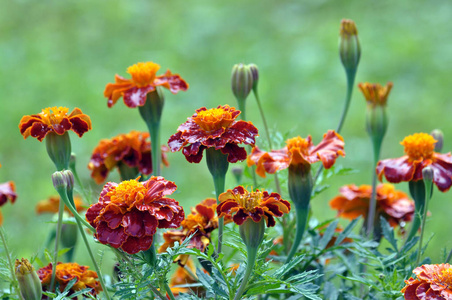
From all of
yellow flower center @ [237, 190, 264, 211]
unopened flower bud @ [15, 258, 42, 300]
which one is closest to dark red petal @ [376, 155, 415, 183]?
yellow flower center @ [237, 190, 264, 211]

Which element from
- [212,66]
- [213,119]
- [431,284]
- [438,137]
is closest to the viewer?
[431,284]

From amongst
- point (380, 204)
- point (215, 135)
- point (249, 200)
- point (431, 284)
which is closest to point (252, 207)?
point (249, 200)

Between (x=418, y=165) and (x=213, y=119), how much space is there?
1.28ft

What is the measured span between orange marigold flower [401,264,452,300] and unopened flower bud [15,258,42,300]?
0.48 metres

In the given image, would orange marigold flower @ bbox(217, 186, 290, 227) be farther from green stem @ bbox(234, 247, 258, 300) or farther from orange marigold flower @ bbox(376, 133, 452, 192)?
orange marigold flower @ bbox(376, 133, 452, 192)

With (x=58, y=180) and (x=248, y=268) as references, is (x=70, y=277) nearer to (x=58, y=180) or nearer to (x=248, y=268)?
(x=58, y=180)

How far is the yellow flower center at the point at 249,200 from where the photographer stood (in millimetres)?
801

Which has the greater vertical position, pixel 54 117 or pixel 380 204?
pixel 54 117

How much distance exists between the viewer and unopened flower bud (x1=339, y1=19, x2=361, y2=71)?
123 centimetres

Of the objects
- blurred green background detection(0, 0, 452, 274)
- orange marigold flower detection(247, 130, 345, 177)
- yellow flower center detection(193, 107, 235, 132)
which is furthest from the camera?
blurred green background detection(0, 0, 452, 274)

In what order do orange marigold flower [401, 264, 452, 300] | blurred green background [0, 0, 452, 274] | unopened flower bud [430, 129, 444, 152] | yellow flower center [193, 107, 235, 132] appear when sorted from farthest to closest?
1. blurred green background [0, 0, 452, 274]
2. unopened flower bud [430, 129, 444, 152]
3. yellow flower center [193, 107, 235, 132]
4. orange marigold flower [401, 264, 452, 300]

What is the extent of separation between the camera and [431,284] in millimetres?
780

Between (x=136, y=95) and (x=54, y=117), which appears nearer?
(x=54, y=117)

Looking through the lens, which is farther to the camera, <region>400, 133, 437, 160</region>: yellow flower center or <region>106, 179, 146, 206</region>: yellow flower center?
<region>400, 133, 437, 160</region>: yellow flower center
